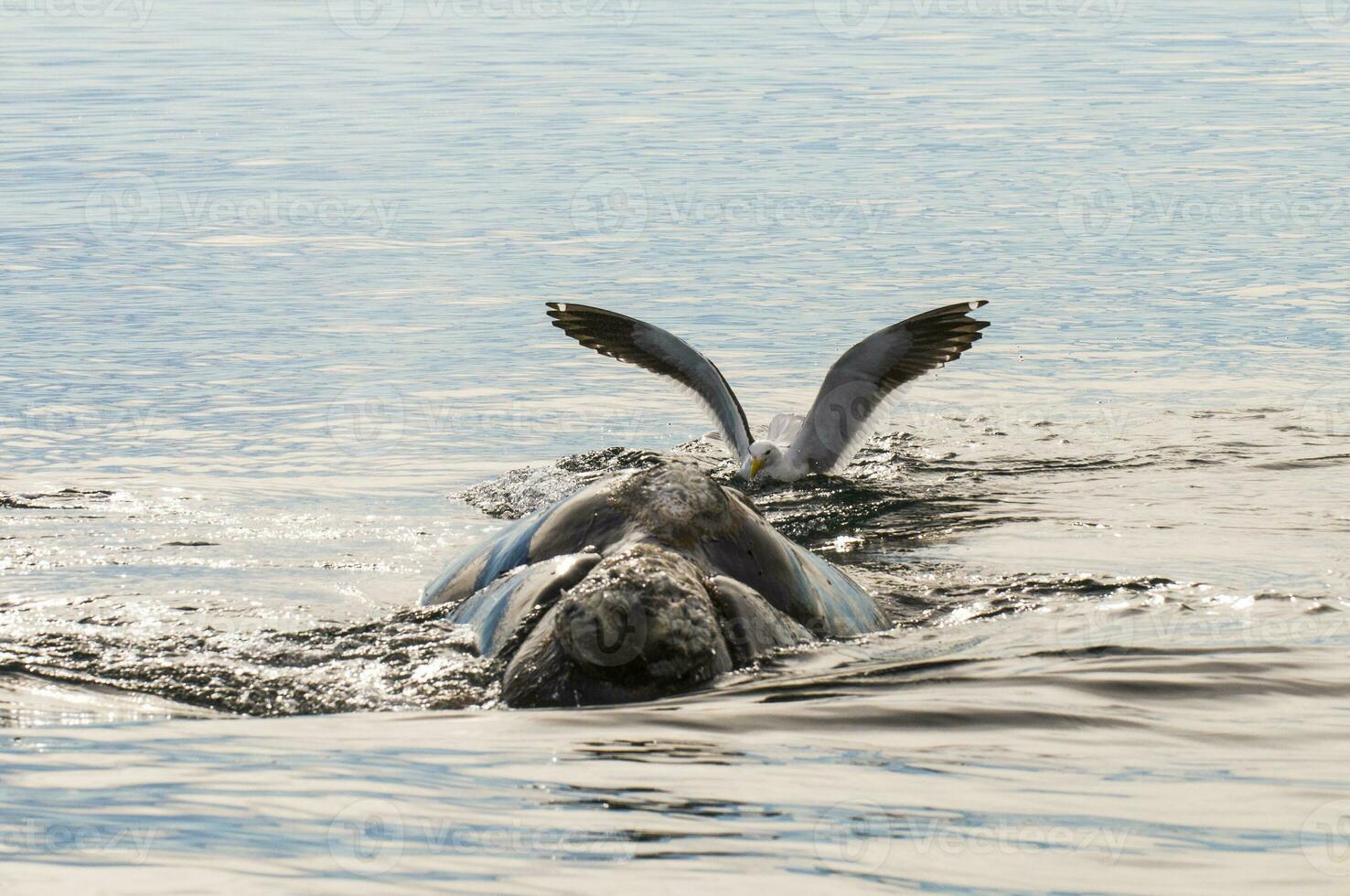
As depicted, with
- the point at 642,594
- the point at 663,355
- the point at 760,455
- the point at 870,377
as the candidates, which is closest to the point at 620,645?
the point at 642,594

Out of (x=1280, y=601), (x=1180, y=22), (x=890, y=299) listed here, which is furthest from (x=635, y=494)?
(x=1180, y=22)

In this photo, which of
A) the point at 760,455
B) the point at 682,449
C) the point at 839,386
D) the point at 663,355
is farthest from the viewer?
the point at 682,449

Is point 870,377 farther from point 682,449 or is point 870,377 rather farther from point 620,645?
point 620,645

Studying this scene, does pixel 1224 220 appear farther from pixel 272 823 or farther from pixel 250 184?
pixel 272 823

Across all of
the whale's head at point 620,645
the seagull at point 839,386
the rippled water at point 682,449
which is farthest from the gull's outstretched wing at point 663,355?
the whale's head at point 620,645

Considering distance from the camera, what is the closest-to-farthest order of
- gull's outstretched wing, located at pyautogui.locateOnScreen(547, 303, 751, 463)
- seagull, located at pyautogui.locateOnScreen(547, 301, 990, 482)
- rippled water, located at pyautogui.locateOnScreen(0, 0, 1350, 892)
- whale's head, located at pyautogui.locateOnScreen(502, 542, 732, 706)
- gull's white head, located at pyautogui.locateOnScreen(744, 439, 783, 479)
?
1. rippled water, located at pyautogui.locateOnScreen(0, 0, 1350, 892)
2. whale's head, located at pyautogui.locateOnScreen(502, 542, 732, 706)
3. gull's white head, located at pyautogui.locateOnScreen(744, 439, 783, 479)
4. seagull, located at pyautogui.locateOnScreen(547, 301, 990, 482)
5. gull's outstretched wing, located at pyautogui.locateOnScreen(547, 303, 751, 463)

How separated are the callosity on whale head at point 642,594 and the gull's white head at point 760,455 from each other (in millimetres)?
4174

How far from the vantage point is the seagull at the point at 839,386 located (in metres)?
12.3

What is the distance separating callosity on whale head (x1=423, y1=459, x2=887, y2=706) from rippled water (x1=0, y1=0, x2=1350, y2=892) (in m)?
0.18

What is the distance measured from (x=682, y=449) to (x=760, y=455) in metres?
1.40

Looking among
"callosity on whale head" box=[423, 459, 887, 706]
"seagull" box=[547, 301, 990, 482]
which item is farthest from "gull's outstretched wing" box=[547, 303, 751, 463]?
"callosity on whale head" box=[423, 459, 887, 706]

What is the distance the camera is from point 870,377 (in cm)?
1250

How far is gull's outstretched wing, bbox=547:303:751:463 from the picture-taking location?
1249 centimetres

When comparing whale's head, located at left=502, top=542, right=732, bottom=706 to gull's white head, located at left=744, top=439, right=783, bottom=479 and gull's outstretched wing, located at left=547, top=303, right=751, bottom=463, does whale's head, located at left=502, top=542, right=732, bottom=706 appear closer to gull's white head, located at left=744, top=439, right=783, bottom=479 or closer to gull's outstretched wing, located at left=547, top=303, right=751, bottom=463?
gull's white head, located at left=744, top=439, right=783, bottom=479
